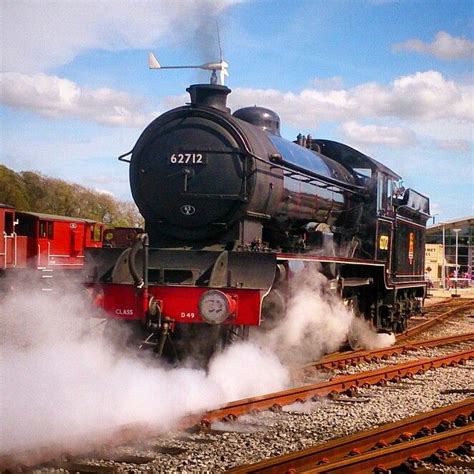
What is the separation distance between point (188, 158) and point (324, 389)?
2948 millimetres

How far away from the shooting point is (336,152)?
1232 centimetres

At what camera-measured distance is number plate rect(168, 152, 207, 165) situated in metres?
7.96

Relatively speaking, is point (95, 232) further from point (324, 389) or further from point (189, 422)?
point (189, 422)

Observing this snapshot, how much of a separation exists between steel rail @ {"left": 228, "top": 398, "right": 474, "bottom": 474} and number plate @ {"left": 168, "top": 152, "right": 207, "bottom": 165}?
368cm

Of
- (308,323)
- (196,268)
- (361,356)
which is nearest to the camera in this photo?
(196,268)

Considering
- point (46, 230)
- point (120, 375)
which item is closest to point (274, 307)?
point (120, 375)

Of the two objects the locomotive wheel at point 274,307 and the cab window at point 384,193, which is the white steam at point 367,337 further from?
the locomotive wheel at point 274,307

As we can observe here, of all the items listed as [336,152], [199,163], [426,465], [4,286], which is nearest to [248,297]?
[199,163]

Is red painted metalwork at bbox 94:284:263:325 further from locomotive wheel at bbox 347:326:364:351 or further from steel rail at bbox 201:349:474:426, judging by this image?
locomotive wheel at bbox 347:326:364:351

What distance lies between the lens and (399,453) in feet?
15.9

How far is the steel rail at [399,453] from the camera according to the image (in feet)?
14.6

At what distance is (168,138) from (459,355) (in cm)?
549

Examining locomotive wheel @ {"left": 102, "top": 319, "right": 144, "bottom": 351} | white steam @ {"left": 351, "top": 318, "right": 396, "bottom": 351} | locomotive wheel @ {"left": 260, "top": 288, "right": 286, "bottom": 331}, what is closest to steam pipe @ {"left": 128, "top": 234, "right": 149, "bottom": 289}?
locomotive wheel @ {"left": 102, "top": 319, "right": 144, "bottom": 351}

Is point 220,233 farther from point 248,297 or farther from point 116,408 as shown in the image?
point 116,408
